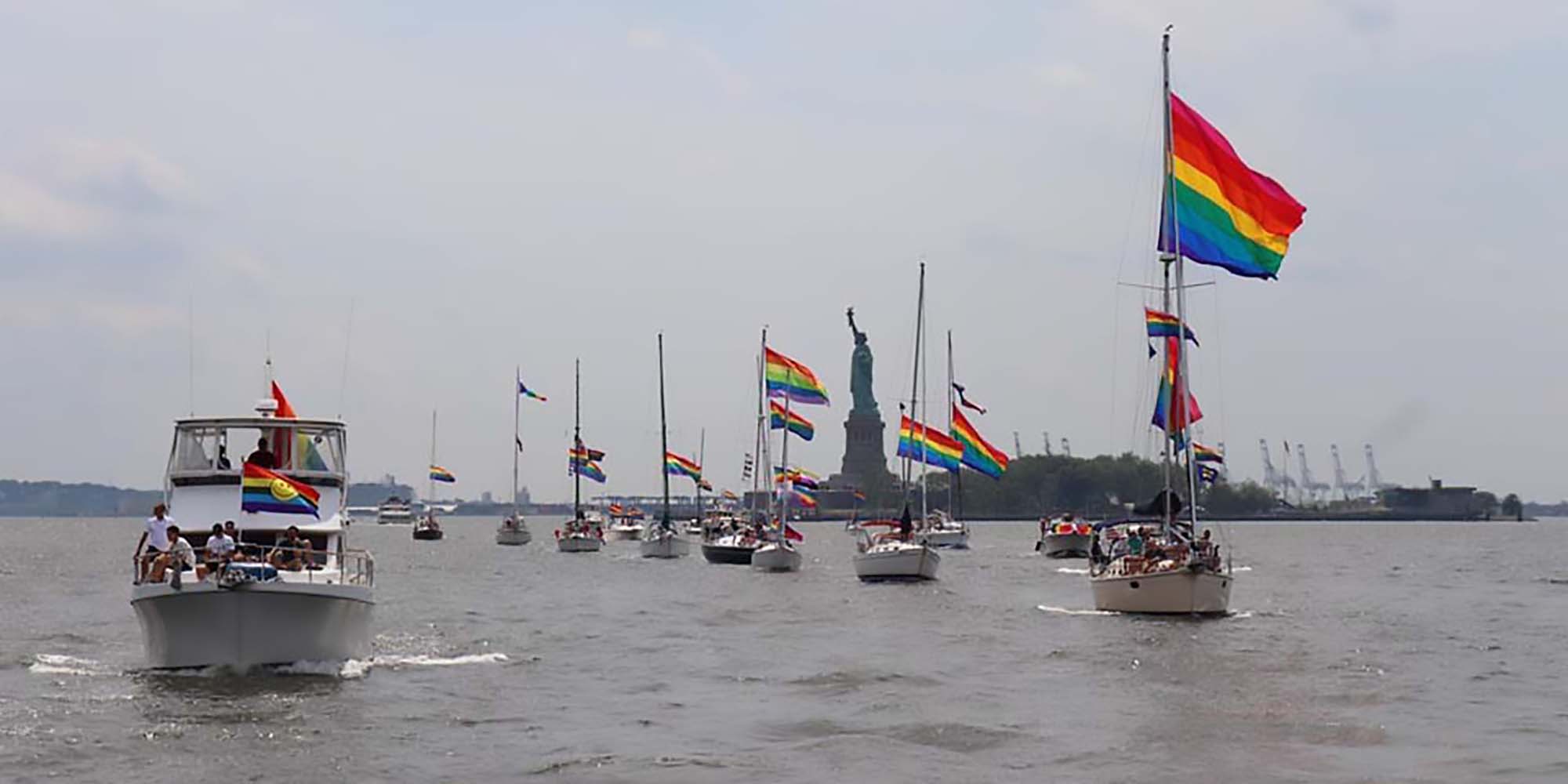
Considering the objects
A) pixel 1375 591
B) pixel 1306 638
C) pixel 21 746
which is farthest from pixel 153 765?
pixel 1375 591

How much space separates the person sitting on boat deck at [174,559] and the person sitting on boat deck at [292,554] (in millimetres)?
1620

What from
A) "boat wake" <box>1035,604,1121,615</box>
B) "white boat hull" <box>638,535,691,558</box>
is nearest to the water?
"boat wake" <box>1035,604,1121,615</box>

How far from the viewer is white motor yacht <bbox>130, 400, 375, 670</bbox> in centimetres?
3186

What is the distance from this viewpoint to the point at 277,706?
3002cm

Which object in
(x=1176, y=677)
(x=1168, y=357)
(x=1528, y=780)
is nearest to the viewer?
(x=1528, y=780)

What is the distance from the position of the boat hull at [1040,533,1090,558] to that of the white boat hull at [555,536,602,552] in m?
26.7

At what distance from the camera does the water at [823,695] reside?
86.1ft

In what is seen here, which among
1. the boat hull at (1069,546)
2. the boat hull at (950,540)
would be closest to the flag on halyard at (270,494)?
the boat hull at (1069,546)

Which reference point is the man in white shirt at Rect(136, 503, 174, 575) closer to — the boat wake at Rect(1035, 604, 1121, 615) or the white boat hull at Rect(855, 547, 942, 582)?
the boat wake at Rect(1035, 604, 1121, 615)

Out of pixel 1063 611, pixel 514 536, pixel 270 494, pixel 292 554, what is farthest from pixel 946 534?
pixel 270 494

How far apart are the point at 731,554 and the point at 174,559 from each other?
60120mm

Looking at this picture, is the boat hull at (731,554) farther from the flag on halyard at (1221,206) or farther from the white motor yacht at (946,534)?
the flag on halyard at (1221,206)

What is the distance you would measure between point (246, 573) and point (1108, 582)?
25.0 meters

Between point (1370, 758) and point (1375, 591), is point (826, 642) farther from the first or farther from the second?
point (1375, 591)
